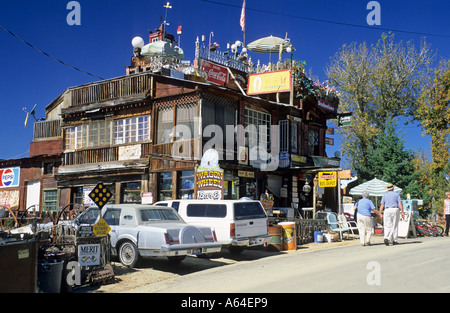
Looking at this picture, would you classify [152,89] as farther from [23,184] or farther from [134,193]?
[23,184]

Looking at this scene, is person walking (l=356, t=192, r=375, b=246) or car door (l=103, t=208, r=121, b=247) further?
person walking (l=356, t=192, r=375, b=246)

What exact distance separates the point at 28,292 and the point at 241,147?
14.7 metres

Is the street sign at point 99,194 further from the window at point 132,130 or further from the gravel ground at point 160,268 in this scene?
the window at point 132,130

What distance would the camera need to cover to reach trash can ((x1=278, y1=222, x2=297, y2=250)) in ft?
50.2

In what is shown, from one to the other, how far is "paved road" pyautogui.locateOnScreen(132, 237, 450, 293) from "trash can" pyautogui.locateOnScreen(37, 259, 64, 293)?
165 cm

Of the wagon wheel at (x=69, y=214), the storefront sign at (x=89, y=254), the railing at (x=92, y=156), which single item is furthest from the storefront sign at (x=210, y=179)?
the storefront sign at (x=89, y=254)

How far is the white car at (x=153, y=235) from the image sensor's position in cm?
1101

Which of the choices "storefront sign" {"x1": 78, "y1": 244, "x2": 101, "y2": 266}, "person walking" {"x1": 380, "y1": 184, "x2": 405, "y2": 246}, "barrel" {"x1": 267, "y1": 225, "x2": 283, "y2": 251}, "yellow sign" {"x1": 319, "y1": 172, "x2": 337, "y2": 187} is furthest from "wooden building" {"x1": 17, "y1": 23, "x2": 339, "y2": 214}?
"storefront sign" {"x1": 78, "y1": 244, "x2": 101, "y2": 266}

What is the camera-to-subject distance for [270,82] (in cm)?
2208

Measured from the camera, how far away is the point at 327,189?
2636cm

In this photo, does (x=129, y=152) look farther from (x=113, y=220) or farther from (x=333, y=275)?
(x=333, y=275)

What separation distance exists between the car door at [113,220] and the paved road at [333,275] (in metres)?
2.55

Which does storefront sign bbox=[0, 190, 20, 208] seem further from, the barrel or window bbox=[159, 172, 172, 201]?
the barrel
